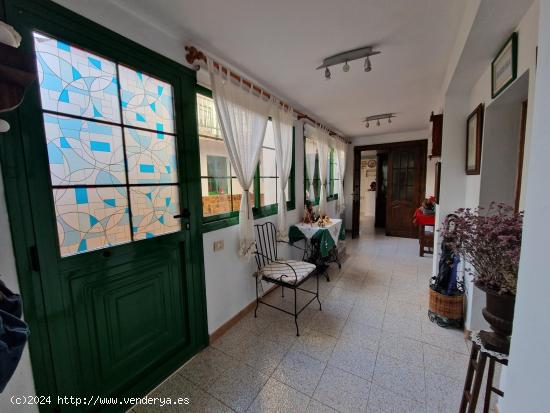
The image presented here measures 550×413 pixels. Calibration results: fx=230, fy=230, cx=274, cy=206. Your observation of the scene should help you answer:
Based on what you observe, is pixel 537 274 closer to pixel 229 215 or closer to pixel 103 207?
pixel 103 207

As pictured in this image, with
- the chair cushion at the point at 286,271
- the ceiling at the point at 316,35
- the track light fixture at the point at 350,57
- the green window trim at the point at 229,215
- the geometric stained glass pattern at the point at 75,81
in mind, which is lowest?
the chair cushion at the point at 286,271

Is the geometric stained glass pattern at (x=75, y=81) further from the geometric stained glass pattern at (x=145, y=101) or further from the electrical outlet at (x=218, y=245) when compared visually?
the electrical outlet at (x=218, y=245)

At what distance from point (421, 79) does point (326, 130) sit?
6.40 ft

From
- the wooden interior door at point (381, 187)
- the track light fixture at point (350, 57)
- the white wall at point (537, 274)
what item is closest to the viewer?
the white wall at point (537, 274)

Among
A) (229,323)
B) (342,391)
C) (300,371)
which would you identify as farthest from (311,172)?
(342,391)

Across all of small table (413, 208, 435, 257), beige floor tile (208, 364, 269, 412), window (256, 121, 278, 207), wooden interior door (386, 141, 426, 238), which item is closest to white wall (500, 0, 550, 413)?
beige floor tile (208, 364, 269, 412)

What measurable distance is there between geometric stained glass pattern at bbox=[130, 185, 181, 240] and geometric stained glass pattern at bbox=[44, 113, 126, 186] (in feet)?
0.54

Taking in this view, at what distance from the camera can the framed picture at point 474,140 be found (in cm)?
186

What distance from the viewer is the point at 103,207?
1.43m

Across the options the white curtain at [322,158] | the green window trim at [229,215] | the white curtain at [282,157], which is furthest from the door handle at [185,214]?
the white curtain at [322,158]

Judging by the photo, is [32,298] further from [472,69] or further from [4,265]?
[472,69]

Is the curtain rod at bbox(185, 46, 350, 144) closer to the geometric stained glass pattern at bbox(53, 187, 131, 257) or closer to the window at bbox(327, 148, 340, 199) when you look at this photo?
the geometric stained glass pattern at bbox(53, 187, 131, 257)

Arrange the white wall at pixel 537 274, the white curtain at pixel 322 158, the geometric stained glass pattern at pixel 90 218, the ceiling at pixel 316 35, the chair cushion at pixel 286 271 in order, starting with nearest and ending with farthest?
the white wall at pixel 537 274 < the geometric stained glass pattern at pixel 90 218 < the ceiling at pixel 316 35 < the chair cushion at pixel 286 271 < the white curtain at pixel 322 158

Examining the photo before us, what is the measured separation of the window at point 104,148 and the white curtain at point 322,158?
9.41 ft
